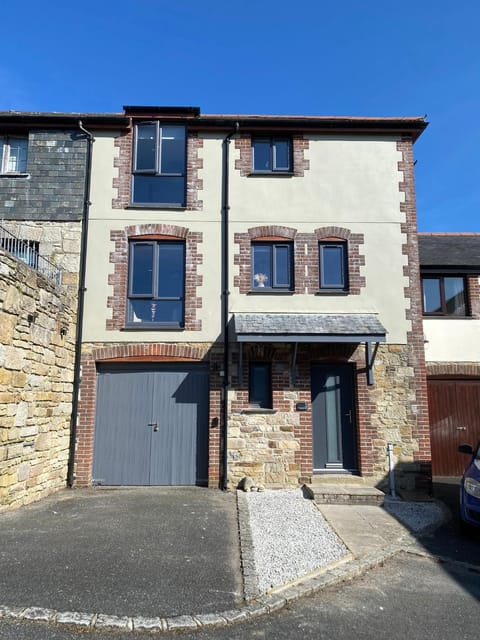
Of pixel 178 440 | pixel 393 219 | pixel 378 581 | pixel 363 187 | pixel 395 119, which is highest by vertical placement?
pixel 395 119

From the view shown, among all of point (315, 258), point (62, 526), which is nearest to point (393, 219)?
point (315, 258)

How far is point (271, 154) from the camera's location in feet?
33.1

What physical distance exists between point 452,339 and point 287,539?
22.6 feet

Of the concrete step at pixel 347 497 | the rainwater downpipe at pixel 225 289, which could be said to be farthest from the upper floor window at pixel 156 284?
the concrete step at pixel 347 497

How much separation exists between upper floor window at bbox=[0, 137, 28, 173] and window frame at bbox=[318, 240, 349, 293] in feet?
21.5

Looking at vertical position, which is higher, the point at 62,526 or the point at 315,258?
the point at 315,258

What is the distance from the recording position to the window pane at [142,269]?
31.0 feet

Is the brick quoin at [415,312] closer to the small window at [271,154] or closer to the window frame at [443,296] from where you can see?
the window frame at [443,296]

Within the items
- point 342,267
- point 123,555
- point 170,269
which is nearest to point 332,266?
point 342,267

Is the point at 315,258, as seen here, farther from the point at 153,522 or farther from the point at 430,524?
the point at 153,522

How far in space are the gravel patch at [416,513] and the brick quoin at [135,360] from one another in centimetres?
314

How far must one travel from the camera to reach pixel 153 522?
251 inches

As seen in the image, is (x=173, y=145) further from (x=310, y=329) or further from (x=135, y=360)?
(x=310, y=329)

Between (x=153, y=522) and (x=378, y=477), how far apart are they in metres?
4.47
